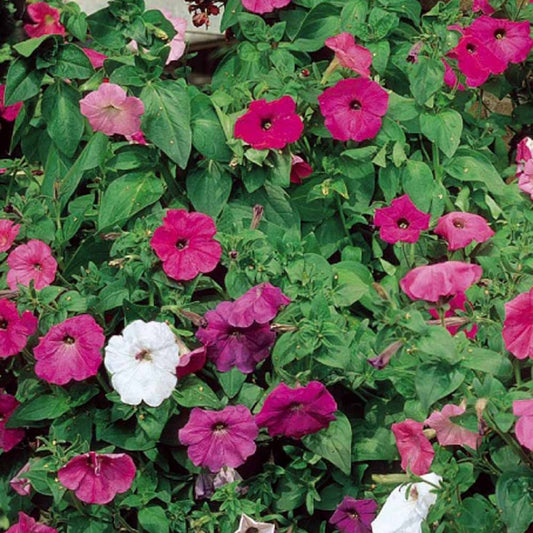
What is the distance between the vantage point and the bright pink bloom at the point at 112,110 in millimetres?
2373

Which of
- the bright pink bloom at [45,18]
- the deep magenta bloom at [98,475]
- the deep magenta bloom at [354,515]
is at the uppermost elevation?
the bright pink bloom at [45,18]

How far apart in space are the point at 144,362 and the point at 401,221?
2.11ft

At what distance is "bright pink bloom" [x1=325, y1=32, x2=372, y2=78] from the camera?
8.11ft

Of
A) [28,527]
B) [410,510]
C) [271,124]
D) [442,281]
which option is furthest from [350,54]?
[28,527]

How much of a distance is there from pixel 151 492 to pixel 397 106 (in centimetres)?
105

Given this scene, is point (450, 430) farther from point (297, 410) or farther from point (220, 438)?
A: point (220, 438)

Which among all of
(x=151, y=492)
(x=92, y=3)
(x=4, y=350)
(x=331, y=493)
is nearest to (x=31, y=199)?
(x=4, y=350)

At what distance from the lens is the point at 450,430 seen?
1.99 metres

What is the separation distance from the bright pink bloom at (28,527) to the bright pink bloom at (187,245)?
0.58 m

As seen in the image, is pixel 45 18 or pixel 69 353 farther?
pixel 45 18

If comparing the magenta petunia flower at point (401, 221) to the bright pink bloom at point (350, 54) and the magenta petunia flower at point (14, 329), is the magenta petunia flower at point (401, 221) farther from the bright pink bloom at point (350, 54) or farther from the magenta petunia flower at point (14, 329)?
the magenta petunia flower at point (14, 329)

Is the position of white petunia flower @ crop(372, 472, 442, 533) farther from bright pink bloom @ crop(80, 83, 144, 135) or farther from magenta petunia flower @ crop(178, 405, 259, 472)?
bright pink bloom @ crop(80, 83, 144, 135)

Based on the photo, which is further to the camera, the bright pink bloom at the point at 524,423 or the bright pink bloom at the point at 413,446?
the bright pink bloom at the point at 413,446

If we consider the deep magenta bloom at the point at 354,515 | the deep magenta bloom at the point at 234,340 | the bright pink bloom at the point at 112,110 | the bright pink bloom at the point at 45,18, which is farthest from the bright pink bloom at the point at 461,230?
the bright pink bloom at the point at 45,18
